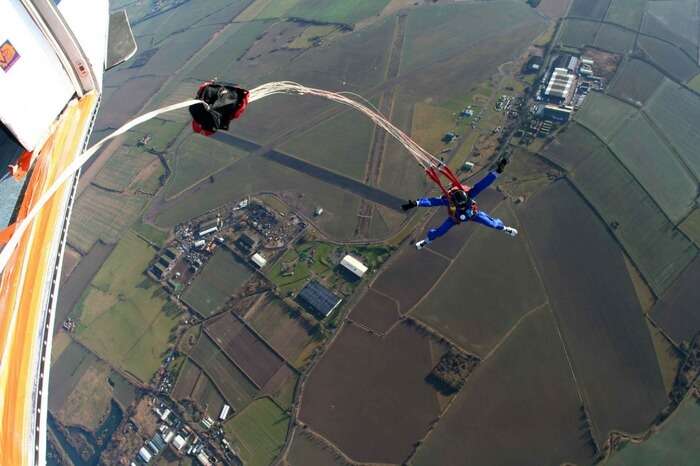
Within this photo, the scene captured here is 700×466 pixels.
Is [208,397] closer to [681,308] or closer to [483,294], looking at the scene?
[483,294]

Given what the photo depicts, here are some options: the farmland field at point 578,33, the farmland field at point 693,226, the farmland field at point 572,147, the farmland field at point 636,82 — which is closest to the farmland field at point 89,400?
the farmland field at point 572,147

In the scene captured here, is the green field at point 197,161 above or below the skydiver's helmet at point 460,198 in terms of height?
below

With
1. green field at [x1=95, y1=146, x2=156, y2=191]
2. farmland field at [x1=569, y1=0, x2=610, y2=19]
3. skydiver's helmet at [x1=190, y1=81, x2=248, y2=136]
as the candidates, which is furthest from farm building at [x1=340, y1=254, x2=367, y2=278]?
farmland field at [x1=569, y1=0, x2=610, y2=19]

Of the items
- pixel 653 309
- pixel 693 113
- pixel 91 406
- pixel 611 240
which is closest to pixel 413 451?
pixel 653 309

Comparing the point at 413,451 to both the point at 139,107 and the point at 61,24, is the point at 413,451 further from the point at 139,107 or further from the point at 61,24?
the point at 139,107

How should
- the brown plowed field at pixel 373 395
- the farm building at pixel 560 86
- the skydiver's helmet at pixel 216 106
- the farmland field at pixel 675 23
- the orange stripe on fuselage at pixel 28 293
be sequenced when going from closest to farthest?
1. the orange stripe on fuselage at pixel 28 293
2. the skydiver's helmet at pixel 216 106
3. the brown plowed field at pixel 373 395
4. the farm building at pixel 560 86
5. the farmland field at pixel 675 23

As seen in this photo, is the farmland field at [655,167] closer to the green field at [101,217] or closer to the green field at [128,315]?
the green field at [128,315]
